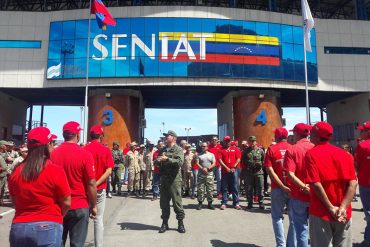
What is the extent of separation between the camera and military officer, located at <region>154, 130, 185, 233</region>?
22.1 ft

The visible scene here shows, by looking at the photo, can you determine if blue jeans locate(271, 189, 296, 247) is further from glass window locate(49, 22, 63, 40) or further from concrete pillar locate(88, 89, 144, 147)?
glass window locate(49, 22, 63, 40)

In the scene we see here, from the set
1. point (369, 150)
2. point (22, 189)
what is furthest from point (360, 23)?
point (22, 189)

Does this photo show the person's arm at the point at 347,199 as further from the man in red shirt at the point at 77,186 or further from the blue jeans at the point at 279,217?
the man in red shirt at the point at 77,186

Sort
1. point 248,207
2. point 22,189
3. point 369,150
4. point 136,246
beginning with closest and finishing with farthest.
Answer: point 22,189
point 369,150
point 136,246
point 248,207

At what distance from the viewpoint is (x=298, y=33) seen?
83.1ft

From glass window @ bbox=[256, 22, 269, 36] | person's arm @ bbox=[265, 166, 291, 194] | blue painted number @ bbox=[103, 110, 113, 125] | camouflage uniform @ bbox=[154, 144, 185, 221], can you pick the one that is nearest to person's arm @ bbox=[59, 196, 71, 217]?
person's arm @ bbox=[265, 166, 291, 194]

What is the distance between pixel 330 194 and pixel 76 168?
2824 mm

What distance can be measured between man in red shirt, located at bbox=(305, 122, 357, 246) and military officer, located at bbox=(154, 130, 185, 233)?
381cm

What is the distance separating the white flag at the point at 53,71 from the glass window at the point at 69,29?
7.60 feet

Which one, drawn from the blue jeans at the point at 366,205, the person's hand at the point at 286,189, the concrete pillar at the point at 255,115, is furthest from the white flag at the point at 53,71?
the blue jeans at the point at 366,205

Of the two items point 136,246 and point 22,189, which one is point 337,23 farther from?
point 22,189

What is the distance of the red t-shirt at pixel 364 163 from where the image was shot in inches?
207

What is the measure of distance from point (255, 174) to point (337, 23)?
2272 cm

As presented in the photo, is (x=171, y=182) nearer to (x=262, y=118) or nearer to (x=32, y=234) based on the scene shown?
(x=32, y=234)
